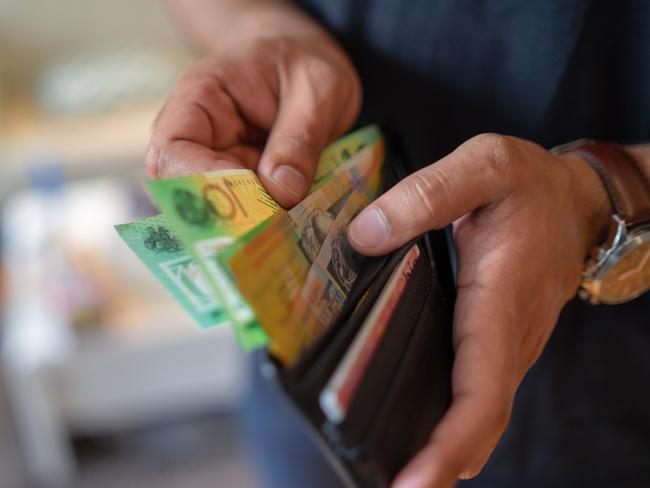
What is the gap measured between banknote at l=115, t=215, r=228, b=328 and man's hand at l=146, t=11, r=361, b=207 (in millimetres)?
83

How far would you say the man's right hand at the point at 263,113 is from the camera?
1.46 ft

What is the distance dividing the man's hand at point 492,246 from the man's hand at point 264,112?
0.09m

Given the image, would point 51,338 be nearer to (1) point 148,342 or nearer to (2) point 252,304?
(1) point 148,342

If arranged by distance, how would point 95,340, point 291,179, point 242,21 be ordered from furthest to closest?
point 95,340 → point 242,21 → point 291,179

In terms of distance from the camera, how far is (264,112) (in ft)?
1.72

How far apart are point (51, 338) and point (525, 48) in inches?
47.2

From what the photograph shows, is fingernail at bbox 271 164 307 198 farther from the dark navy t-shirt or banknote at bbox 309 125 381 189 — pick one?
the dark navy t-shirt

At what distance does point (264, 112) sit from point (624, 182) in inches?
10.4

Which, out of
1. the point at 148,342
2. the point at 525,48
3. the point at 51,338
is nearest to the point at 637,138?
the point at 525,48

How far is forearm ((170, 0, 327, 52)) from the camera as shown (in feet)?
1.93

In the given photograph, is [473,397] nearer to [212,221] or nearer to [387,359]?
[387,359]

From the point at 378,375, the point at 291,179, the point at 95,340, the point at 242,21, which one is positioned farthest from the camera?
the point at 95,340

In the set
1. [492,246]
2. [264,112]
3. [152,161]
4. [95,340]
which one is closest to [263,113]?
[264,112]

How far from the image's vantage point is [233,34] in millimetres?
625
